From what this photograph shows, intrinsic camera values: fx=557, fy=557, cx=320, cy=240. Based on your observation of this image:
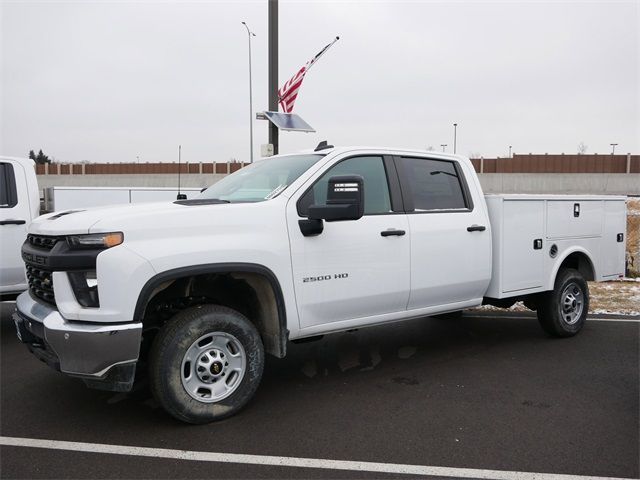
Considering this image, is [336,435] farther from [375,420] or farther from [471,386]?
[471,386]

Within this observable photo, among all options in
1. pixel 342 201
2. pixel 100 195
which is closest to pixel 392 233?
pixel 342 201

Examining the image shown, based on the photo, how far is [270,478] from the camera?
3223mm

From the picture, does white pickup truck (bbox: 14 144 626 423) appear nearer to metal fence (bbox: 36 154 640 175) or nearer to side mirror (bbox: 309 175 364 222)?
side mirror (bbox: 309 175 364 222)

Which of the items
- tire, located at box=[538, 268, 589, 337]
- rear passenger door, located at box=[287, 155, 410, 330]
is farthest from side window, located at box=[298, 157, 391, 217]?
tire, located at box=[538, 268, 589, 337]

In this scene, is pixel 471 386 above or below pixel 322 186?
below

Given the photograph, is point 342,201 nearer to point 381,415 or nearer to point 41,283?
point 381,415

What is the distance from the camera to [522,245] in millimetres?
5766

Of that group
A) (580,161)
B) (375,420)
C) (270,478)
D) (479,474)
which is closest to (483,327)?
(375,420)

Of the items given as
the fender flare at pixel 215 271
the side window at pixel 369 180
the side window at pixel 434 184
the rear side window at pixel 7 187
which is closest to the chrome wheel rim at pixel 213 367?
the fender flare at pixel 215 271

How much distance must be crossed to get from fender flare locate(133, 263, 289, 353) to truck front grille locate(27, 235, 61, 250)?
71 centimetres

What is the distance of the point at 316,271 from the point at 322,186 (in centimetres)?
70

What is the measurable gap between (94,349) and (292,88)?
9.39 m

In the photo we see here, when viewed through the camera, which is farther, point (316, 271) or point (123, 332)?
point (316, 271)

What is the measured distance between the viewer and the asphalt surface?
3.41 metres
